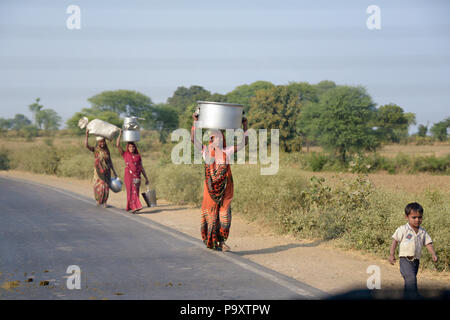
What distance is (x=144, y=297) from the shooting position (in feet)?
18.7

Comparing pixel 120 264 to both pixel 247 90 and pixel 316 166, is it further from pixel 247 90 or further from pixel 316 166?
pixel 247 90

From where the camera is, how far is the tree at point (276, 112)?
42000 millimetres

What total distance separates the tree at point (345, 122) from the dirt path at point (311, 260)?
2674cm

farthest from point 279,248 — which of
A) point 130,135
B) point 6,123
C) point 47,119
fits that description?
point 6,123

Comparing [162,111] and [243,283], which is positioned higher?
[162,111]

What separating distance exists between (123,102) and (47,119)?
41.6 meters

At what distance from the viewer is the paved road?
595cm

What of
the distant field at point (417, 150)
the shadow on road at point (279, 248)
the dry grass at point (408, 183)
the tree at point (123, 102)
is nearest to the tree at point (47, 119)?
the tree at point (123, 102)

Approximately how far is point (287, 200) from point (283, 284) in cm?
479

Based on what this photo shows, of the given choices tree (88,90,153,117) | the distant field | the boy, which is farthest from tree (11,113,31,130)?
the boy

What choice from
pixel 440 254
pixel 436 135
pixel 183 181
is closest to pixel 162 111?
pixel 436 135

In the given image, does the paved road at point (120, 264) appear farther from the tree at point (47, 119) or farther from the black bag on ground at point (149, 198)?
the tree at point (47, 119)

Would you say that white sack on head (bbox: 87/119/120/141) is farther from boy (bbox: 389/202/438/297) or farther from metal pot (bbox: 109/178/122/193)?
boy (bbox: 389/202/438/297)

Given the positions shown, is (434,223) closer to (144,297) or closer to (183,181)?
(144,297)
